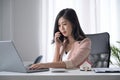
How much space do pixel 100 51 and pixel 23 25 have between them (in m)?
1.66

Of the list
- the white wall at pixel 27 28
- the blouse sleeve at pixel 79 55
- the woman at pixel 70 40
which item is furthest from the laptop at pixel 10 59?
the white wall at pixel 27 28

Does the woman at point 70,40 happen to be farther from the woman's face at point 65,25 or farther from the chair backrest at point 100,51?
the chair backrest at point 100,51

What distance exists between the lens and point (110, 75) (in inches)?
37.2

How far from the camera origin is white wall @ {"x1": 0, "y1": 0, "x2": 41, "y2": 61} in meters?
3.37

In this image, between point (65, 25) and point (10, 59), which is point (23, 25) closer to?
point (65, 25)

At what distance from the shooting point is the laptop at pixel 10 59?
3.53 feet

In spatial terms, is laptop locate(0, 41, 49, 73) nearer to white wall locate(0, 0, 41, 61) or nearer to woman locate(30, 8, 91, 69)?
woman locate(30, 8, 91, 69)

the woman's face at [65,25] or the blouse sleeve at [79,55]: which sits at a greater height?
A: the woman's face at [65,25]

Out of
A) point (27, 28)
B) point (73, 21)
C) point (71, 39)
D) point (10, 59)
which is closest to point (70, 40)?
point (71, 39)

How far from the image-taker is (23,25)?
3.39 m

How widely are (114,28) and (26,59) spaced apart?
140cm

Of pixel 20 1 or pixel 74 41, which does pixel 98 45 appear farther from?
pixel 20 1

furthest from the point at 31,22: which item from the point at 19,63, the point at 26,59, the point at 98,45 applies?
the point at 19,63

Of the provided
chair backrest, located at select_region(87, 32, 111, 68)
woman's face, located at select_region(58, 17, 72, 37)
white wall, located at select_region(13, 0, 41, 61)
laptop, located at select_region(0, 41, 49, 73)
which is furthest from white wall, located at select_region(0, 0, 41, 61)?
laptop, located at select_region(0, 41, 49, 73)
